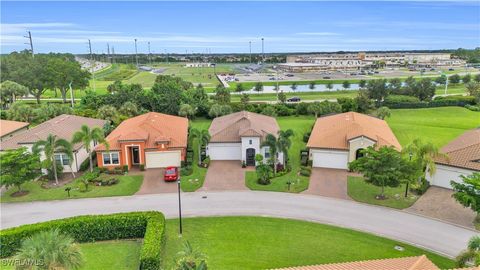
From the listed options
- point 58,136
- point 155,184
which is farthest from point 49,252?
point 58,136

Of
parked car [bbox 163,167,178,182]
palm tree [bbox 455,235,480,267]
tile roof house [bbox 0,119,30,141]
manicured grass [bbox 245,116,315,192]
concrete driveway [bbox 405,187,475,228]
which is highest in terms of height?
tile roof house [bbox 0,119,30,141]

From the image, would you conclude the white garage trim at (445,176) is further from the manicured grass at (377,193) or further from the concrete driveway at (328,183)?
the concrete driveway at (328,183)

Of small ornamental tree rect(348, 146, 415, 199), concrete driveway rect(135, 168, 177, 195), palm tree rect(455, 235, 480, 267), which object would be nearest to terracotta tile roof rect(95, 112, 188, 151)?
concrete driveway rect(135, 168, 177, 195)

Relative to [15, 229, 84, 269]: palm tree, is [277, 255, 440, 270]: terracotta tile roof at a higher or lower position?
lower

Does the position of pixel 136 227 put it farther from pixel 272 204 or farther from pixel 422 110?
pixel 422 110

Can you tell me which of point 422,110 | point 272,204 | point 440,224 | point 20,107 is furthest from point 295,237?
point 422,110

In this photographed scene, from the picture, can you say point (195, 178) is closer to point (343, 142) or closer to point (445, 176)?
point (343, 142)

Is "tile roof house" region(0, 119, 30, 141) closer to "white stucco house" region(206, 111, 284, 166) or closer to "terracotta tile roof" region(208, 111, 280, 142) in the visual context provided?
"terracotta tile roof" region(208, 111, 280, 142)
